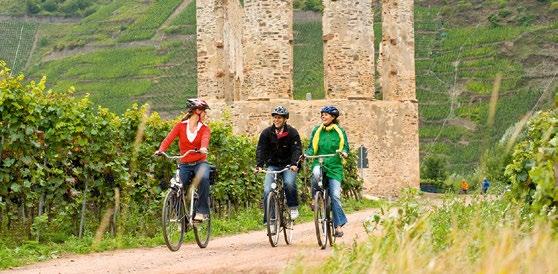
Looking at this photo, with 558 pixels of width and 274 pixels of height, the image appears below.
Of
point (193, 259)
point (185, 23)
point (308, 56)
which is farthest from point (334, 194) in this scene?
point (185, 23)

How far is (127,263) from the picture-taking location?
12.1 metres

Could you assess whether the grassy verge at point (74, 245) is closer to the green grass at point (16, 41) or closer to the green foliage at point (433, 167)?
the green foliage at point (433, 167)

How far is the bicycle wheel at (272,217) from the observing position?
44.5 feet

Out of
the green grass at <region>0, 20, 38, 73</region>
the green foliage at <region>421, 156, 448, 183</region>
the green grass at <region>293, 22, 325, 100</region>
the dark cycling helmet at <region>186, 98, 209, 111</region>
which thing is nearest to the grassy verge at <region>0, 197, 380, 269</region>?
the dark cycling helmet at <region>186, 98, 209, 111</region>

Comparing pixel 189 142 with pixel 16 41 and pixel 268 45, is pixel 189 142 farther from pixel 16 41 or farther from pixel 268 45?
pixel 16 41

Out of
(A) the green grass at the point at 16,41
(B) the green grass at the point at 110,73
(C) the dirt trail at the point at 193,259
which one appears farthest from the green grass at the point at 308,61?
(C) the dirt trail at the point at 193,259

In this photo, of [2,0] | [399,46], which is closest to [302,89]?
[399,46]

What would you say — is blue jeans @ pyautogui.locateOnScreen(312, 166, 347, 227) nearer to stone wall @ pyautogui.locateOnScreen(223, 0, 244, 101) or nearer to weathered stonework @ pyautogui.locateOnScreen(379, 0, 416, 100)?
stone wall @ pyautogui.locateOnScreen(223, 0, 244, 101)

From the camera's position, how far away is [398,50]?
35094mm

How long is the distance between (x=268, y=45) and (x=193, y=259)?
19285mm

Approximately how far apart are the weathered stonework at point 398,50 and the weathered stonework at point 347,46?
241 centimetres

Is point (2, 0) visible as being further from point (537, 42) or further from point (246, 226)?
point (246, 226)

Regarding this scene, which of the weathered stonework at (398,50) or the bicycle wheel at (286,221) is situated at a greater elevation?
the weathered stonework at (398,50)

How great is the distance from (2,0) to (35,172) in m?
95.3
